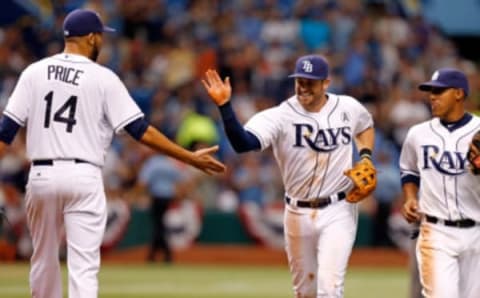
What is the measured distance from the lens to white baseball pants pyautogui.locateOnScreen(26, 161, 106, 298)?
33.4ft

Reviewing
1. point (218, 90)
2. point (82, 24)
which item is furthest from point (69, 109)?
point (218, 90)

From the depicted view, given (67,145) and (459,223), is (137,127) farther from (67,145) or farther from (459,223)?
(459,223)

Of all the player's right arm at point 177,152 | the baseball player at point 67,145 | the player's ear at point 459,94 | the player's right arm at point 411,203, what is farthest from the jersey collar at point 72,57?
the player's ear at point 459,94

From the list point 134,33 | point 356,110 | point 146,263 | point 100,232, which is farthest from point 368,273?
point 100,232

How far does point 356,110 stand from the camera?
1230 centimetres

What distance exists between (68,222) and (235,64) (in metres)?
14.6

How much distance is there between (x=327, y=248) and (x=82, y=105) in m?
2.55

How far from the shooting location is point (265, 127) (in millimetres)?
11852

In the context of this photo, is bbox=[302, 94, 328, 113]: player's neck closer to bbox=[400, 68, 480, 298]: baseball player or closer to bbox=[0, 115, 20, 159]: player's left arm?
bbox=[400, 68, 480, 298]: baseball player

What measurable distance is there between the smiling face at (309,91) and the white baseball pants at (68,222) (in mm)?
2318

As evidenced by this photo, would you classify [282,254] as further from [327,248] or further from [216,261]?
[327,248]

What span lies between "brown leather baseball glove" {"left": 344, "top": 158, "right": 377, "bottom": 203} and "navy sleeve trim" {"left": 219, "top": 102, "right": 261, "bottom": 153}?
0.83 meters

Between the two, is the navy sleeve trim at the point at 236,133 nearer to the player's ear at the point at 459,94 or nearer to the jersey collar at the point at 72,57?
the jersey collar at the point at 72,57

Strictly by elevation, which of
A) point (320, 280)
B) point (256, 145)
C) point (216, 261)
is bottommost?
point (216, 261)
